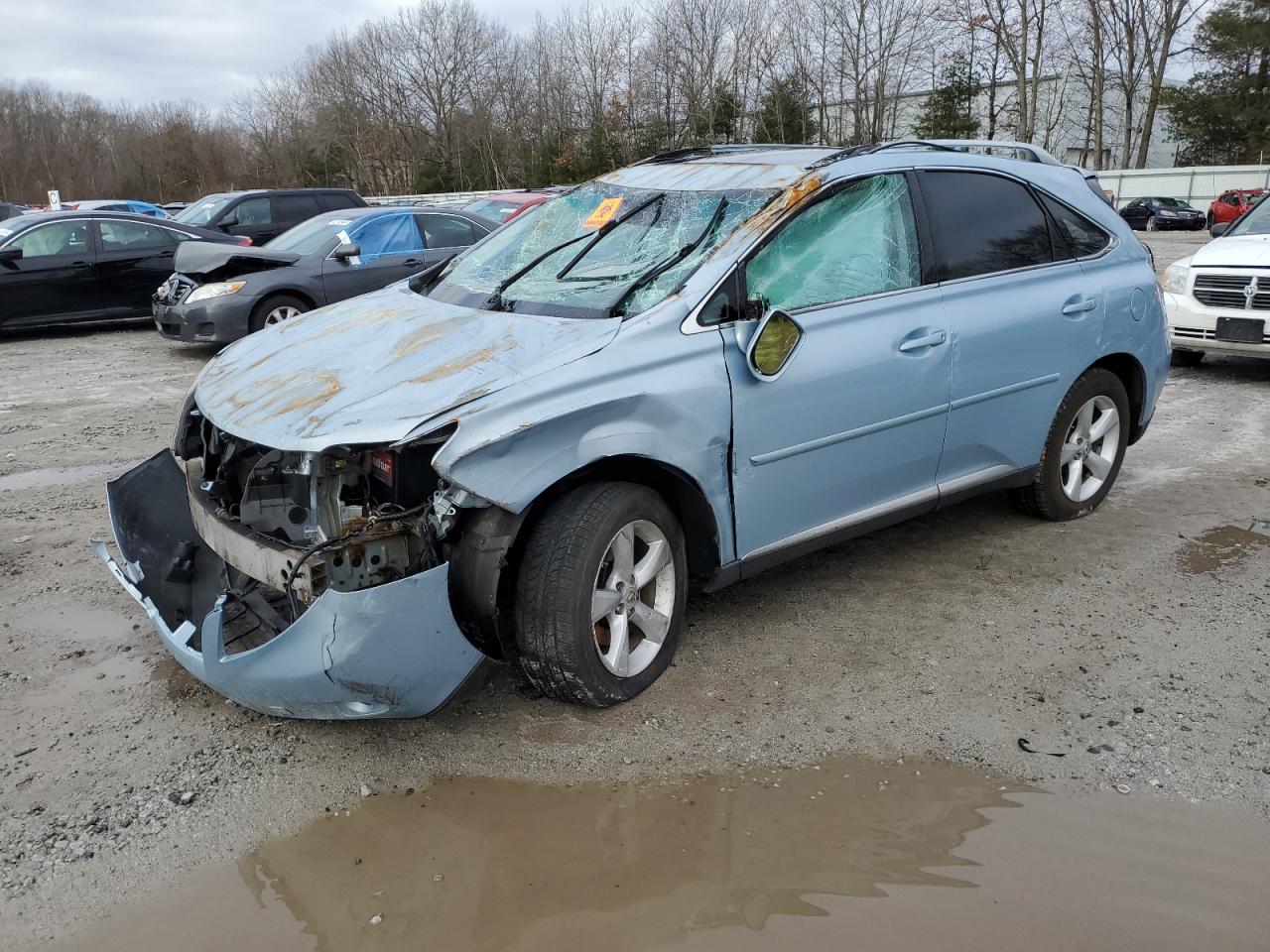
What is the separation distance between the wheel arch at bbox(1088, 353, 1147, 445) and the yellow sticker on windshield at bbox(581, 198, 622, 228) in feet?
7.98

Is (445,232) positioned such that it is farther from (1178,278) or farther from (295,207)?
(1178,278)

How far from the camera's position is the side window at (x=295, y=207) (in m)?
14.9

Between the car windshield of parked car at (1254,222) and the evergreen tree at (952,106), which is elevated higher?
the evergreen tree at (952,106)

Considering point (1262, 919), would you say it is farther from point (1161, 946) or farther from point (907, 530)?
point (907, 530)

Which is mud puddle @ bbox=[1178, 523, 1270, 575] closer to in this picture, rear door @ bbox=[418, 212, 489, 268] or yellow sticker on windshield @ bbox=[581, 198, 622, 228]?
yellow sticker on windshield @ bbox=[581, 198, 622, 228]

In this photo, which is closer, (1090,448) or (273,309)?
(1090,448)

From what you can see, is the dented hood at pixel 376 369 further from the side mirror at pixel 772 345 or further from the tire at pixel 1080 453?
the tire at pixel 1080 453

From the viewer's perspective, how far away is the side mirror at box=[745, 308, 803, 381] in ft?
11.2

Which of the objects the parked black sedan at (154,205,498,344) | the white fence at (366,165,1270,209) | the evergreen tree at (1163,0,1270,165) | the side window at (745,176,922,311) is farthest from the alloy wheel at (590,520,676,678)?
the evergreen tree at (1163,0,1270,165)

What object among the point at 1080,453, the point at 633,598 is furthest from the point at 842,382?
the point at 1080,453

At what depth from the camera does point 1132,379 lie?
200 inches

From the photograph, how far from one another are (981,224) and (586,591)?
2.50 m

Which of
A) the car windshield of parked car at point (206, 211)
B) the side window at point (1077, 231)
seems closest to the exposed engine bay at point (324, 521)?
the side window at point (1077, 231)

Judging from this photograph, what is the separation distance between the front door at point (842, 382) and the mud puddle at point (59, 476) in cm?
435
